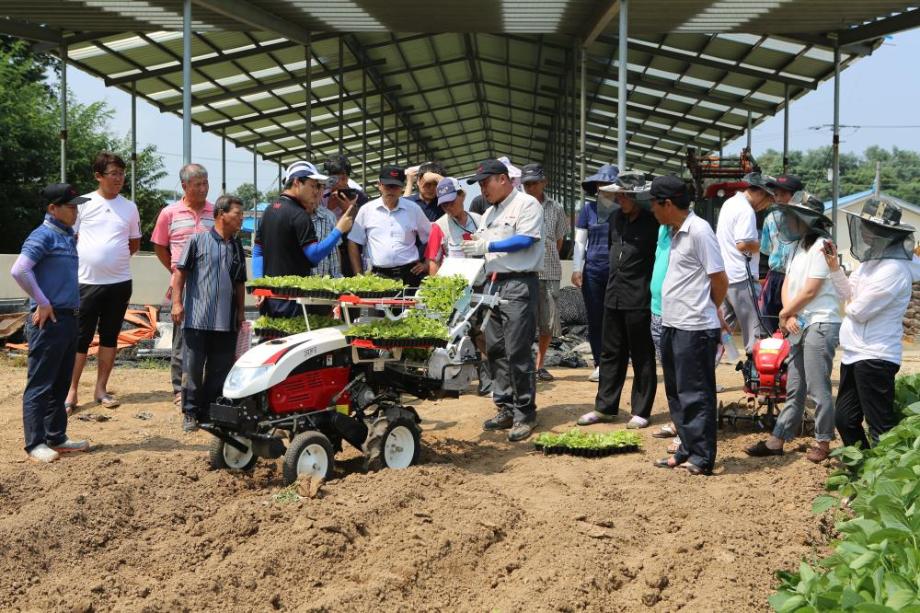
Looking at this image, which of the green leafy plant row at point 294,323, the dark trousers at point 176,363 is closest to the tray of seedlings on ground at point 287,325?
the green leafy plant row at point 294,323

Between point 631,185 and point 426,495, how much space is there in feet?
9.73

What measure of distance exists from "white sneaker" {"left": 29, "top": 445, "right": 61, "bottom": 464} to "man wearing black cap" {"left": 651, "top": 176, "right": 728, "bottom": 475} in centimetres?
412

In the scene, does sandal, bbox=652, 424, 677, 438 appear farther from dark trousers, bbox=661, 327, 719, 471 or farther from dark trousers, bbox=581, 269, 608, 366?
dark trousers, bbox=581, 269, 608, 366

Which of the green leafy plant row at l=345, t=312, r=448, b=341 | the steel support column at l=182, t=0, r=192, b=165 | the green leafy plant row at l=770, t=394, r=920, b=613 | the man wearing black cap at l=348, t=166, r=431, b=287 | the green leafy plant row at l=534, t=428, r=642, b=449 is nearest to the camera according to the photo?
the green leafy plant row at l=770, t=394, r=920, b=613

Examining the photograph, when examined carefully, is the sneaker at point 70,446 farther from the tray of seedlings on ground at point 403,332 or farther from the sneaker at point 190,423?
the tray of seedlings on ground at point 403,332

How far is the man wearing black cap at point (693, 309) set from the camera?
612 centimetres

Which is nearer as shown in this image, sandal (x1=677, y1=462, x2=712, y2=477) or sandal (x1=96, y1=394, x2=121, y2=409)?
sandal (x1=677, y1=462, x2=712, y2=477)

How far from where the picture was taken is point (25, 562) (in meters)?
4.68

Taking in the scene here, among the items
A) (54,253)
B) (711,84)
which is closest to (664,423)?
(54,253)

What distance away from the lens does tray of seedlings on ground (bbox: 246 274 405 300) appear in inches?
236

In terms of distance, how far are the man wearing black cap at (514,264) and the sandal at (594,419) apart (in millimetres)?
399

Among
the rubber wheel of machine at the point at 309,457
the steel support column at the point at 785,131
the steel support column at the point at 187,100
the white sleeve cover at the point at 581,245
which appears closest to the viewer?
the rubber wheel of machine at the point at 309,457

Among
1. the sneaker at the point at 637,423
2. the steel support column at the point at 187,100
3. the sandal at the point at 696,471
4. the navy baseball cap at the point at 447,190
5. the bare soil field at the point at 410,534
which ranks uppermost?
the steel support column at the point at 187,100

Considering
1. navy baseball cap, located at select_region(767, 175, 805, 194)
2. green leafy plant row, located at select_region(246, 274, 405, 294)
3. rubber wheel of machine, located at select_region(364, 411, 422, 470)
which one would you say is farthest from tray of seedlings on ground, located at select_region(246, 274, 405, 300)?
navy baseball cap, located at select_region(767, 175, 805, 194)
